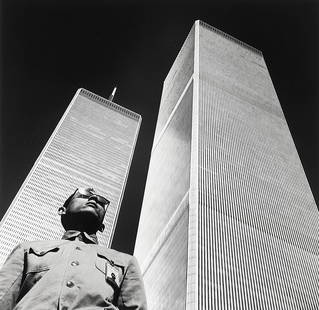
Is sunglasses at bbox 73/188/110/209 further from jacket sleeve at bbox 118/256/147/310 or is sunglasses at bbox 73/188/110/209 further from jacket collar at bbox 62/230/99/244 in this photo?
jacket sleeve at bbox 118/256/147/310

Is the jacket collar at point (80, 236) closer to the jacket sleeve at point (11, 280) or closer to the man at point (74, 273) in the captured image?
the man at point (74, 273)

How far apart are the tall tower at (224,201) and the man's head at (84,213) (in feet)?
113

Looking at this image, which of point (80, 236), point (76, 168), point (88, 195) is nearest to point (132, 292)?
point (80, 236)

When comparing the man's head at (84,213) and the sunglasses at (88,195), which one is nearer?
the man's head at (84,213)

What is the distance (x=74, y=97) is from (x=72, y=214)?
10525 centimetres

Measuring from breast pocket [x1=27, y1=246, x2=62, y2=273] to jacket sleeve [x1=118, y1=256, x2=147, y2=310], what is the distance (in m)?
0.59

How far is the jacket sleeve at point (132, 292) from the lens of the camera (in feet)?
11.2

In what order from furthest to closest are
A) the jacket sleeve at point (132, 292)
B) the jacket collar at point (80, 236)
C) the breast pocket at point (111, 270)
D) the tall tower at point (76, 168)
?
the tall tower at point (76, 168) → the jacket collar at point (80, 236) → the breast pocket at point (111, 270) → the jacket sleeve at point (132, 292)

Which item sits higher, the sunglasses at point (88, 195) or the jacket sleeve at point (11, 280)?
the sunglasses at point (88, 195)

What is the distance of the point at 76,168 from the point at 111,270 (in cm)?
8351

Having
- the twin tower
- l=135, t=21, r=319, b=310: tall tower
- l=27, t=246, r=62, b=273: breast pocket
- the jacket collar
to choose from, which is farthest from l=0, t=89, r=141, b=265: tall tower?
l=27, t=246, r=62, b=273: breast pocket

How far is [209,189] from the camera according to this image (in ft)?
158

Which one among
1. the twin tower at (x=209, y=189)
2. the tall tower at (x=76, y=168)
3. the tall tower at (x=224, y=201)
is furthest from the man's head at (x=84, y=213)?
the tall tower at (x=76, y=168)

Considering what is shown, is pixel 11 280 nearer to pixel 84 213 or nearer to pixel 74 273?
pixel 74 273
